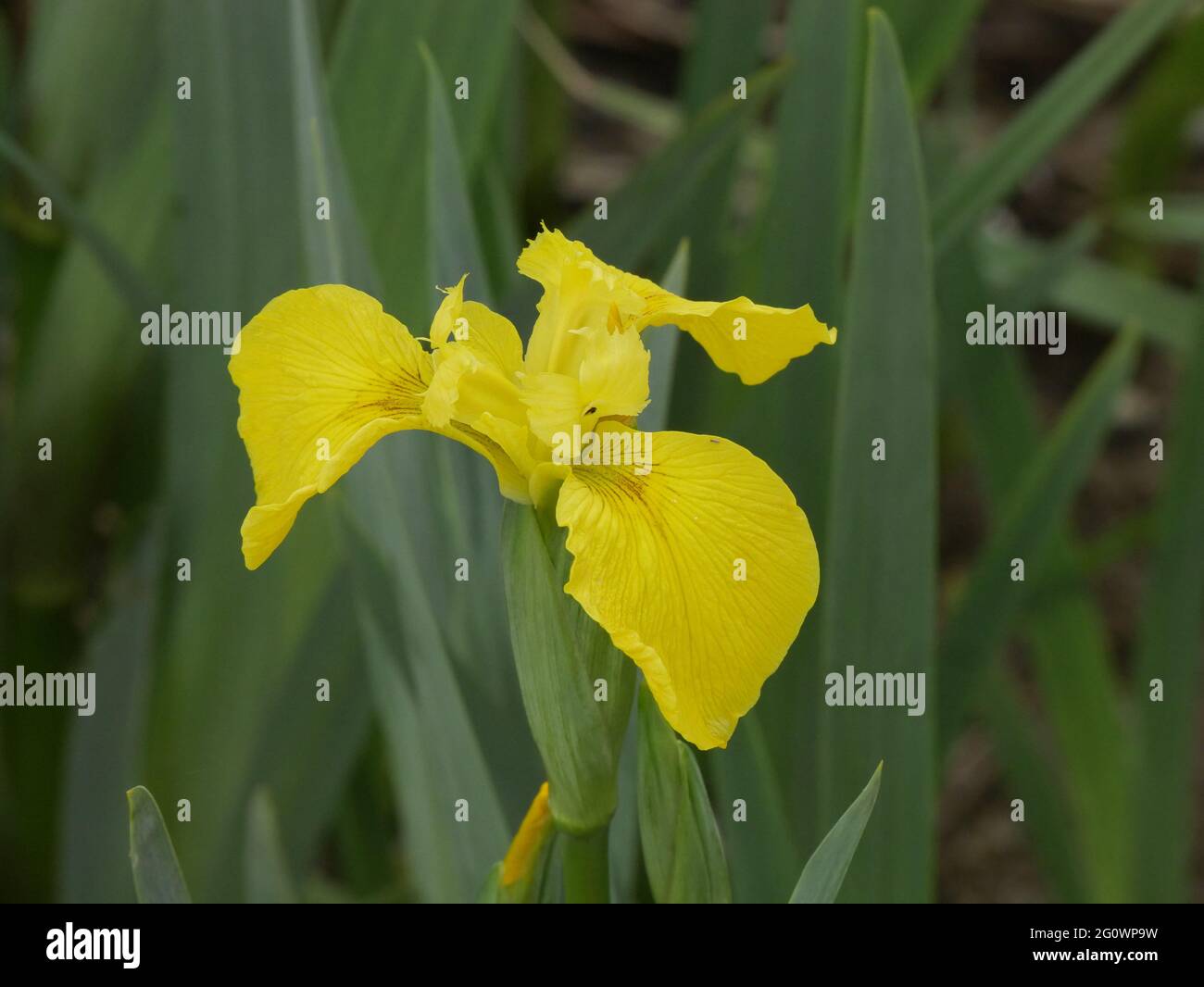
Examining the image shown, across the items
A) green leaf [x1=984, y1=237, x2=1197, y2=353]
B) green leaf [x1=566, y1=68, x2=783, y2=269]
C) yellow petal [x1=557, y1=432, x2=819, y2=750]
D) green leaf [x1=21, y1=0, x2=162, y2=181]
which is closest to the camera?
yellow petal [x1=557, y1=432, x2=819, y2=750]

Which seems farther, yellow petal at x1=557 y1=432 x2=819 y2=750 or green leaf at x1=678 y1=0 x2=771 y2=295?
green leaf at x1=678 y1=0 x2=771 y2=295

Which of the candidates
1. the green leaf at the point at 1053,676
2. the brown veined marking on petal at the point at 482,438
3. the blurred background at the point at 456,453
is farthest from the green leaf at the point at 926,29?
the brown veined marking on petal at the point at 482,438

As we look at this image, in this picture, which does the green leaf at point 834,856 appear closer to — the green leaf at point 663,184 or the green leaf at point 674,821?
the green leaf at point 674,821

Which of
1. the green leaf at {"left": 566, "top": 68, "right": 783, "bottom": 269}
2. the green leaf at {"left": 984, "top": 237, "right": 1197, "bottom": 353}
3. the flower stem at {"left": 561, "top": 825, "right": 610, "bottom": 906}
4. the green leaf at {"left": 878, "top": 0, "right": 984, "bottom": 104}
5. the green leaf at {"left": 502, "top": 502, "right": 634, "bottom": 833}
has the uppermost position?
the green leaf at {"left": 878, "top": 0, "right": 984, "bottom": 104}

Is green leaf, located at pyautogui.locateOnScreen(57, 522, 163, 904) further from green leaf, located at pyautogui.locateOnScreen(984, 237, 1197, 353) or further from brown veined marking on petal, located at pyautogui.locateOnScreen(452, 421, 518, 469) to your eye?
green leaf, located at pyautogui.locateOnScreen(984, 237, 1197, 353)

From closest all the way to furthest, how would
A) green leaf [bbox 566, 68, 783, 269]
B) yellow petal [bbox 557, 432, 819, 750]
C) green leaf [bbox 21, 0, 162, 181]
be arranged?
yellow petal [bbox 557, 432, 819, 750]
green leaf [bbox 566, 68, 783, 269]
green leaf [bbox 21, 0, 162, 181]

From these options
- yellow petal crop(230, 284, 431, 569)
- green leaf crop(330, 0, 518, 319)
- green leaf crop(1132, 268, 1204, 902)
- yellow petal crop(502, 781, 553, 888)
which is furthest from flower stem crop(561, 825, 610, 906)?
green leaf crop(1132, 268, 1204, 902)

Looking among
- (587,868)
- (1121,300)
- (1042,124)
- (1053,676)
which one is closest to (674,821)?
(587,868)
